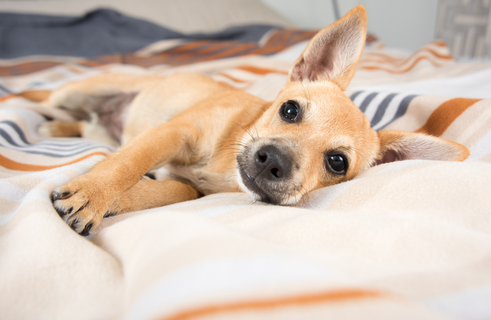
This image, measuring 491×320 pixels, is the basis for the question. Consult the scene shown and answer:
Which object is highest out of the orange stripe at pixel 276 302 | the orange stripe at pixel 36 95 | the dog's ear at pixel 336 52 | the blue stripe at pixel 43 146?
the dog's ear at pixel 336 52

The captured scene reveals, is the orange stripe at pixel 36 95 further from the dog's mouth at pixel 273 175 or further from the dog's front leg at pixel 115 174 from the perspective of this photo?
the dog's mouth at pixel 273 175

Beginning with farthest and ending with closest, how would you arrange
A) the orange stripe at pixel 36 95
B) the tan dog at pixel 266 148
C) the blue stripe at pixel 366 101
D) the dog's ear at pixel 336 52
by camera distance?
the orange stripe at pixel 36 95, the blue stripe at pixel 366 101, the dog's ear at pixel 336 52, the tan dog at pixel 266 148

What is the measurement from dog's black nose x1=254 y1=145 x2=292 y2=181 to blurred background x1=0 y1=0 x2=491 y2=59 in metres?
4.84

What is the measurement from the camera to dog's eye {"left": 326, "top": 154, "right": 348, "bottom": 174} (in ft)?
5.16

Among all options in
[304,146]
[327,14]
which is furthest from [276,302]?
[327,14]

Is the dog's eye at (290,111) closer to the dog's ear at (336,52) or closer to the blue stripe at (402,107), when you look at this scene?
the dog's ear at (336,52)

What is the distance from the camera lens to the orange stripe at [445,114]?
1.76 metres

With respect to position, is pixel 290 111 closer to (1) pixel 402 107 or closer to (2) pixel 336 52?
(2) pixel 336 52

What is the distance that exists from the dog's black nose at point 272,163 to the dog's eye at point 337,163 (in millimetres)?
302

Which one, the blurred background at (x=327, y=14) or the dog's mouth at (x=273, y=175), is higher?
the blurred background at (x=327, y=14)

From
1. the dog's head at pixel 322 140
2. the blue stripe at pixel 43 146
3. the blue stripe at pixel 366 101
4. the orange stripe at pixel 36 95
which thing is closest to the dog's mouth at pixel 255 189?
the dog's head at pixel 322 140

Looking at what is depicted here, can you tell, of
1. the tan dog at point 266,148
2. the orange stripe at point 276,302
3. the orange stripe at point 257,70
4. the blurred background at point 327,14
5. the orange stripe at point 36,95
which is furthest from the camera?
the blurred background at point 327,14

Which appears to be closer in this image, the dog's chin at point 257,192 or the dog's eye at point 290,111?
the dog's chin at point 257,192

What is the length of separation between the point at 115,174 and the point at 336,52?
1528 mm
